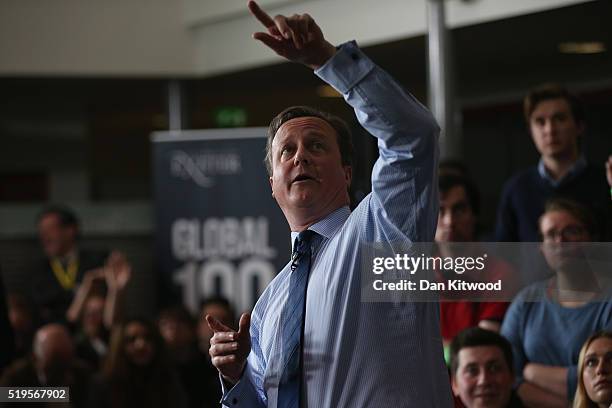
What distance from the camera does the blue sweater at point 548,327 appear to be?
2141mm

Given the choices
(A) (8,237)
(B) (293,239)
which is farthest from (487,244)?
(A) (8,237)

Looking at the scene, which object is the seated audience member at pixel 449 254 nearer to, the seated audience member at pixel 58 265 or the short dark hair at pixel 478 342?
the short dark hair at pixel 478 342

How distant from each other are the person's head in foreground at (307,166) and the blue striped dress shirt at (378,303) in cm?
4

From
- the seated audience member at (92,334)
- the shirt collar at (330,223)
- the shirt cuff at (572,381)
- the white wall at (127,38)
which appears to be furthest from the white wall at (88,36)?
the shirt collar at (330,223)

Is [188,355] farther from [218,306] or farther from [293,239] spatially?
[293,239]

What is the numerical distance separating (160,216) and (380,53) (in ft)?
4.29

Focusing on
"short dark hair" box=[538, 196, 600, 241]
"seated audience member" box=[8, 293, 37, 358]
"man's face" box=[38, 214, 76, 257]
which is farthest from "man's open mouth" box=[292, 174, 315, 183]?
"man's face" box=[38, 214, 76, 257]

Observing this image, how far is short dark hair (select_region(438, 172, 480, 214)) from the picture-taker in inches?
125

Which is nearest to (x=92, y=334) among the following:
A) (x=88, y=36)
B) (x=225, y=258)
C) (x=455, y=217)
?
(x=225, y=258)

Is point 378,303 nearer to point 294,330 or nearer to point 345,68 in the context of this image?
point 294,330

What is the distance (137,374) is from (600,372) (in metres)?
1.84

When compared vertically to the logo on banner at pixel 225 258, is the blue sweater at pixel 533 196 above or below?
below

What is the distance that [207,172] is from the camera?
5.34 m

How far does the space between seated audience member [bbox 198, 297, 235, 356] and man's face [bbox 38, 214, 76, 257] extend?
2.42ft
